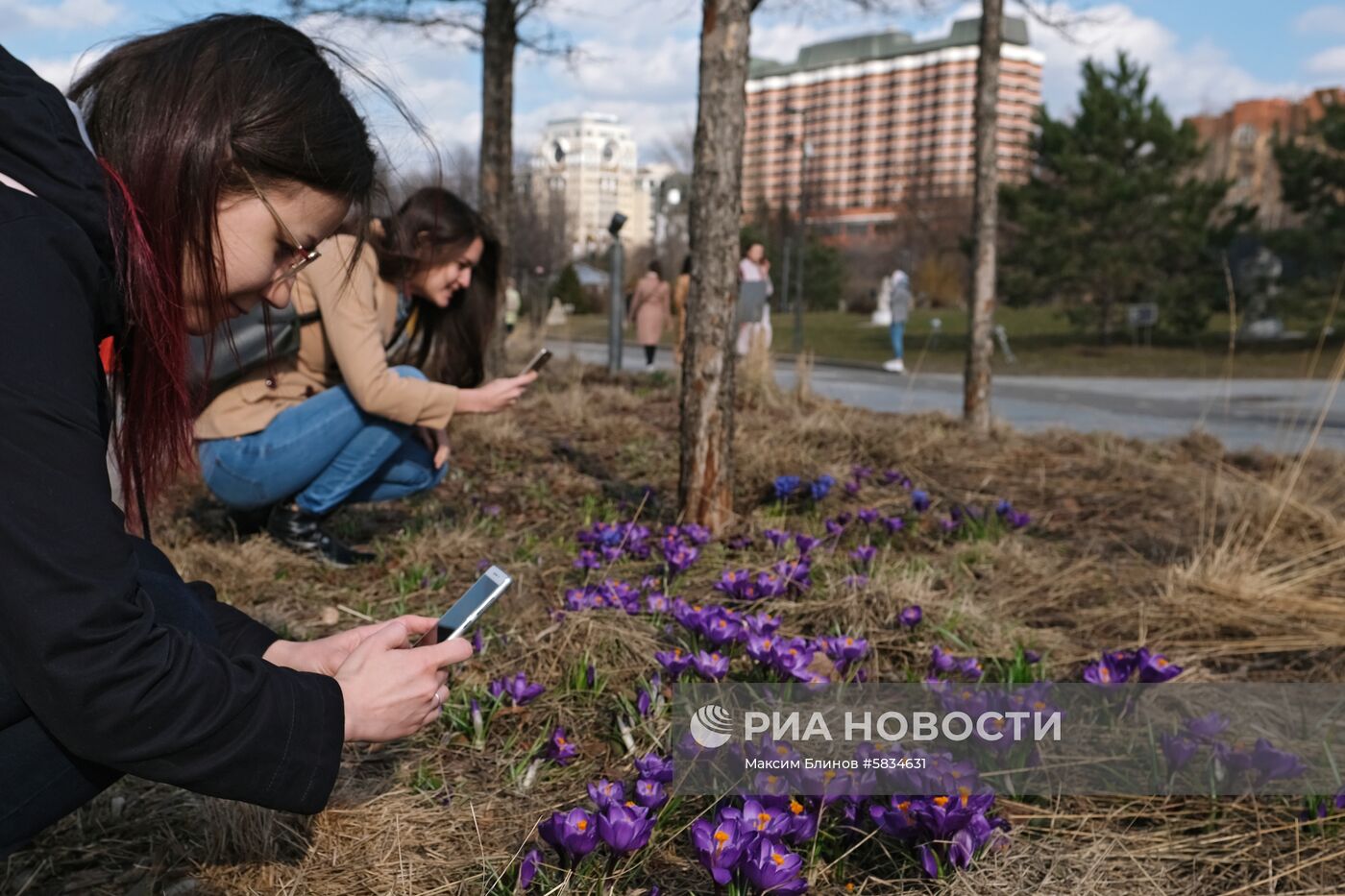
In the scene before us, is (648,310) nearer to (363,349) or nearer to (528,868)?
(363,349)

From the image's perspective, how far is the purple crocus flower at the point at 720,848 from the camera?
1.51 metres

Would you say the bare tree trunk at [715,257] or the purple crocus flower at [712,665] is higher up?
the bare tree trunk at [715,257]

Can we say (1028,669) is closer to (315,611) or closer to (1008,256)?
(315,611)

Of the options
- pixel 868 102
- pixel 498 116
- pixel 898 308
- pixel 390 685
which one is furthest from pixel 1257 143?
pixel 390 685

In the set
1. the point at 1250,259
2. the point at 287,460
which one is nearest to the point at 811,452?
the point at 287,460

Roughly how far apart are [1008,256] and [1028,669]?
23.1m

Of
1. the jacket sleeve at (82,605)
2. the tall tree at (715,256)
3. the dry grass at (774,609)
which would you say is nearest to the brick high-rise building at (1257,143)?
the dry grass at (774,609)

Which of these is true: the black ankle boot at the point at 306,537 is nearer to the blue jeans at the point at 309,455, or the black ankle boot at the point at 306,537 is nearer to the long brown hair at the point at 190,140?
the blue jeans at the point at 309,455

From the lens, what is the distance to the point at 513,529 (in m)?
4.09

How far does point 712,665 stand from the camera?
2223mm

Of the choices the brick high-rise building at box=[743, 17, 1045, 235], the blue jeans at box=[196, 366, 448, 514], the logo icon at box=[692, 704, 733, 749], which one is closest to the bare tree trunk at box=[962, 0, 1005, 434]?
the blue jeans at box=[196, 366, 448, 514]

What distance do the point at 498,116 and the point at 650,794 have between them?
7422mm

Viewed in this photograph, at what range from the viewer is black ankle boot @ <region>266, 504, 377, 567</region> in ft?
11.8

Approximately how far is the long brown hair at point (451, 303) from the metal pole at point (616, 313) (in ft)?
24.3
